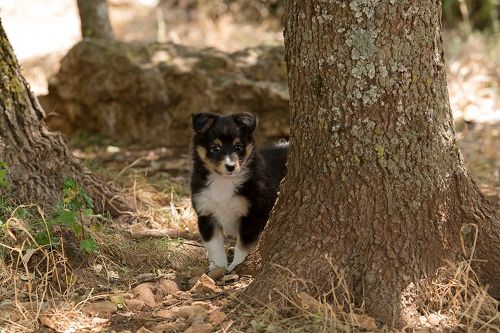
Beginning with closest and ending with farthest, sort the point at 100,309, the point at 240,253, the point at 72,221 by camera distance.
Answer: the point at 100,309, the point at 72,221, the point at 240,253

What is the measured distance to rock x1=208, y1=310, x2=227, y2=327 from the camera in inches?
166

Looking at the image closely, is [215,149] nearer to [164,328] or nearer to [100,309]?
[100,309]

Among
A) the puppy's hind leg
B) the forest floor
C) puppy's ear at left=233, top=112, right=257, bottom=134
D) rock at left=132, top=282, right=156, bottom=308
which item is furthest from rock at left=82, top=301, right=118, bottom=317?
puppy's ear at left=233, top=112, right=257, bottom=134

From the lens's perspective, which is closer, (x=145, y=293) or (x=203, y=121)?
(x=145, y=293)

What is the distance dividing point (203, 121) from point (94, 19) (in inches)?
180

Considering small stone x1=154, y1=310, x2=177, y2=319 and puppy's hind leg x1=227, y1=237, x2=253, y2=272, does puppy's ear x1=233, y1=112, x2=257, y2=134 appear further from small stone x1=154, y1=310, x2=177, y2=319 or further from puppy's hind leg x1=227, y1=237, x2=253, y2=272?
small stone x1=154, y1=310, x2=177, y2=319

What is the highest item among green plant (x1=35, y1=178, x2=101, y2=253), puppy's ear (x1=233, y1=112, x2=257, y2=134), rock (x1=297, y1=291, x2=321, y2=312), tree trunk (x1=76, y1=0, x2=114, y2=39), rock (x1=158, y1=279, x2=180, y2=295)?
tree trunk (x1=76, y1=0, x2=114, y2=39)

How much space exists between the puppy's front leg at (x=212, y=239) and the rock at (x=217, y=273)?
10.7 inches

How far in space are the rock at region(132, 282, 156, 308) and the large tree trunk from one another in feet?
2.12

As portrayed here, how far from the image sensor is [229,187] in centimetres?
570

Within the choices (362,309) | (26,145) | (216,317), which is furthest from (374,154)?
(26,145)

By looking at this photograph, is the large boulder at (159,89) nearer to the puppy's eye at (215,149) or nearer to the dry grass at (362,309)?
the puppy's eye at (215,149)

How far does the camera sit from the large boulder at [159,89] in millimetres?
8938

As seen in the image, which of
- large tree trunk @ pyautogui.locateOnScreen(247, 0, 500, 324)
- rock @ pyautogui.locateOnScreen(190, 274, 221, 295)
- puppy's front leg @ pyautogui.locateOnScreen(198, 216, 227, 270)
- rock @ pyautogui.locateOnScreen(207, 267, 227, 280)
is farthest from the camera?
puppy's front leg @ pyautogui.locateOnScreen(198, 216, 227, 270)
